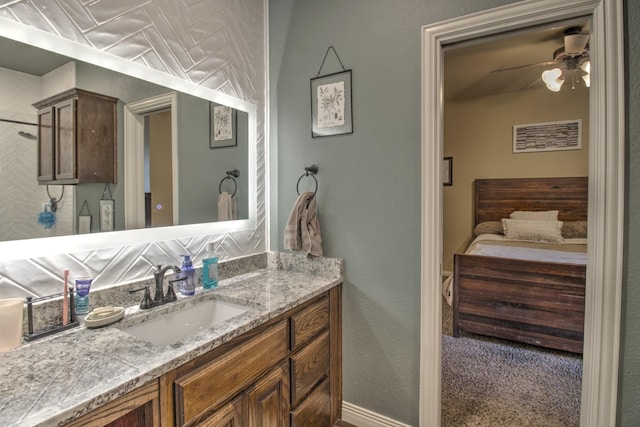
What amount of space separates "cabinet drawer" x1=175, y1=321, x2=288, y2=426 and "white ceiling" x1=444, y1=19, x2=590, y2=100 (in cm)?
224

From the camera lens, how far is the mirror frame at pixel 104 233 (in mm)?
1091

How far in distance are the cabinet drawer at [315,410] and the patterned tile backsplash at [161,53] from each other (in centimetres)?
87

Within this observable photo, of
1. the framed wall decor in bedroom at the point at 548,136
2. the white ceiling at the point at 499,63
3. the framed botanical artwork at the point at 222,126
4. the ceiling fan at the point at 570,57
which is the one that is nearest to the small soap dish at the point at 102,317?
the framed botanical artwork at the point at 222,126

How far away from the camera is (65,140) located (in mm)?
1187

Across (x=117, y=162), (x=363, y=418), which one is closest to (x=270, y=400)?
(x=363, y=418)

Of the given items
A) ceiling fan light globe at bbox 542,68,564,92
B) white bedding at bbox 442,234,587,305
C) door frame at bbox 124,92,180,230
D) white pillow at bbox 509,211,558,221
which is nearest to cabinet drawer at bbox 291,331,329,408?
door frame at bbox 124,92,180,230

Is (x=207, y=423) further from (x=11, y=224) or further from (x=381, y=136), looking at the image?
(x=381, y=136)

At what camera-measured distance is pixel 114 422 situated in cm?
82

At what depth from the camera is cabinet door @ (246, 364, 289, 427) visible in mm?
1232

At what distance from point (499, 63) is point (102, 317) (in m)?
3.99

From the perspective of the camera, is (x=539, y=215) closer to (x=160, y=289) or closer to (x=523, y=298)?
(x=523, y=298)

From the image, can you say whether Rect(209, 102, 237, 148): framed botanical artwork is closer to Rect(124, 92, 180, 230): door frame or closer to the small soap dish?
Rect(124, 92, 180, 230): door frame

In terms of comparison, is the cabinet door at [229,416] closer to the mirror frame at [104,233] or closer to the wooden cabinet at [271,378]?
the wooden cabinet at [271,378]

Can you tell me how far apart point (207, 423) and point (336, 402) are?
1004 millimetres
